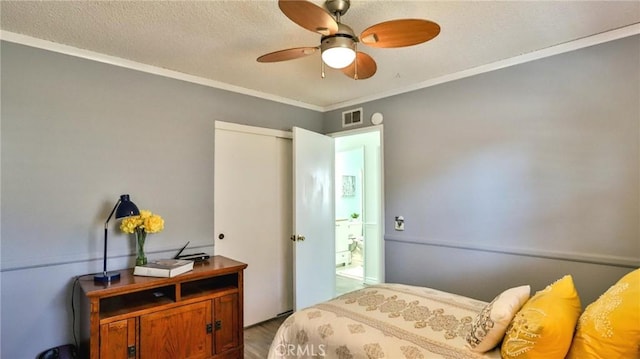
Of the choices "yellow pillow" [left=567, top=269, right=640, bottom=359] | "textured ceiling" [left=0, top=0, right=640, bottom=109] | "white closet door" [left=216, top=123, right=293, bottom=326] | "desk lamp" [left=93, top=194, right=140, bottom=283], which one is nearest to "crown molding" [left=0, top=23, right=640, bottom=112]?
"textured ceiling" [left=0, top=0, right=640, bottom=109]

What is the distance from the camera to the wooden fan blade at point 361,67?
1.98m

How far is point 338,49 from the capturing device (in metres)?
1.72

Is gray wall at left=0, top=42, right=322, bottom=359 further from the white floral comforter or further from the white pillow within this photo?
the white pillow

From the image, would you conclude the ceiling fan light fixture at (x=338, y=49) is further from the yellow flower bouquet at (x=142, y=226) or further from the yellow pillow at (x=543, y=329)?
the yellow flower bouquet at (x=142, y=226)

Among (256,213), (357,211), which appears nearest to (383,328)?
(256,213)

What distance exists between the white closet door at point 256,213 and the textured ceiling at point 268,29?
2.68ft

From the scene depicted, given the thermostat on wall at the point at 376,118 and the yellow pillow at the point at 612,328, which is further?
the thermostat on wall at the point at 376,118

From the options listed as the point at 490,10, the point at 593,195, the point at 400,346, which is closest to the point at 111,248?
the point at 400,346

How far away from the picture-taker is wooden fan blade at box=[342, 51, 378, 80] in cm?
198

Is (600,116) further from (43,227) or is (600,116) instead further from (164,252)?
(43,227)

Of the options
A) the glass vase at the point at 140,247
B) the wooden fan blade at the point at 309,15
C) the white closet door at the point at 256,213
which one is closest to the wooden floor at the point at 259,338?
the white closet door at the point at 256,213

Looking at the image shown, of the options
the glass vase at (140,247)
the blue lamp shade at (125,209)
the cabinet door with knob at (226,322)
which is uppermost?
the blue lamp shade at (125,209)

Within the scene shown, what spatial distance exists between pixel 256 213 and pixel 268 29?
1.86 metres

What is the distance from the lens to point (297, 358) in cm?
185
